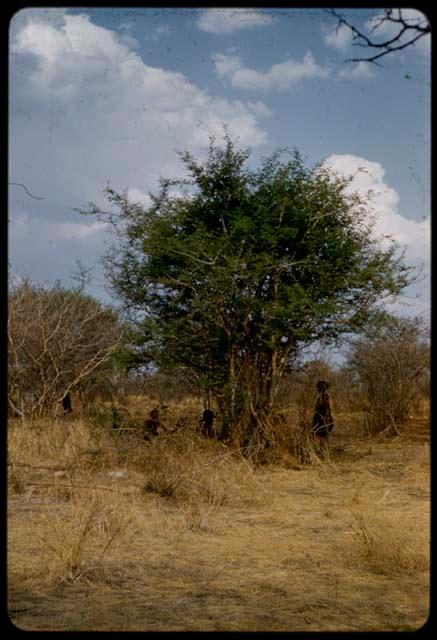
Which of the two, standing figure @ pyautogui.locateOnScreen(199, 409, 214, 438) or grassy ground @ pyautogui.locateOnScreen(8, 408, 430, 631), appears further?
standing figure @ pyautogui.locateOnScreen(199, 409, 214, 438)

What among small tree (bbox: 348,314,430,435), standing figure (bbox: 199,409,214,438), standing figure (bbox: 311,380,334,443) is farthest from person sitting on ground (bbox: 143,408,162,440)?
small tree (bbox: 348,314,430,435)

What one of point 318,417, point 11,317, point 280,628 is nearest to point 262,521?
point 280,628

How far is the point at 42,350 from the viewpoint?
51.8 feet

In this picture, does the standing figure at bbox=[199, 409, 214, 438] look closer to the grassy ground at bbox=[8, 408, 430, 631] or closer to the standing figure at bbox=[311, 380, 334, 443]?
the grassy ground at bbox=[8, 408, 430, 631]

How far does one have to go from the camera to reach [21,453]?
10.8 m

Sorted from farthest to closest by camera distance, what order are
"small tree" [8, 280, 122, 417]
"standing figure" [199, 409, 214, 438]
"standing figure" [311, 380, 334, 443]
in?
"small tree" [8, 280, 122, 417] < "standing figure" [199, 409, 214, 438] < "standing figure" [311, 380, 334, 443]

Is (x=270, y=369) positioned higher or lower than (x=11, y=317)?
lower

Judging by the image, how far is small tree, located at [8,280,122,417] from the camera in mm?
14938

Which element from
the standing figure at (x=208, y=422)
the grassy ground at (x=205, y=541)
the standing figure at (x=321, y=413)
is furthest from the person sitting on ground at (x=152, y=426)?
the standing figure at (x=321, y=413)

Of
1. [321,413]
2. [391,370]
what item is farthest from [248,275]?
[391,370]

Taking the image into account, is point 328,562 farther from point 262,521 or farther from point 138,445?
point 138,445

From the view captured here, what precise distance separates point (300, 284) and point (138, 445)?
138 inches

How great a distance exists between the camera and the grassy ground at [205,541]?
15.4 feet

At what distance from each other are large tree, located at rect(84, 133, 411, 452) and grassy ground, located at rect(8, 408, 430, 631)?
166cm
